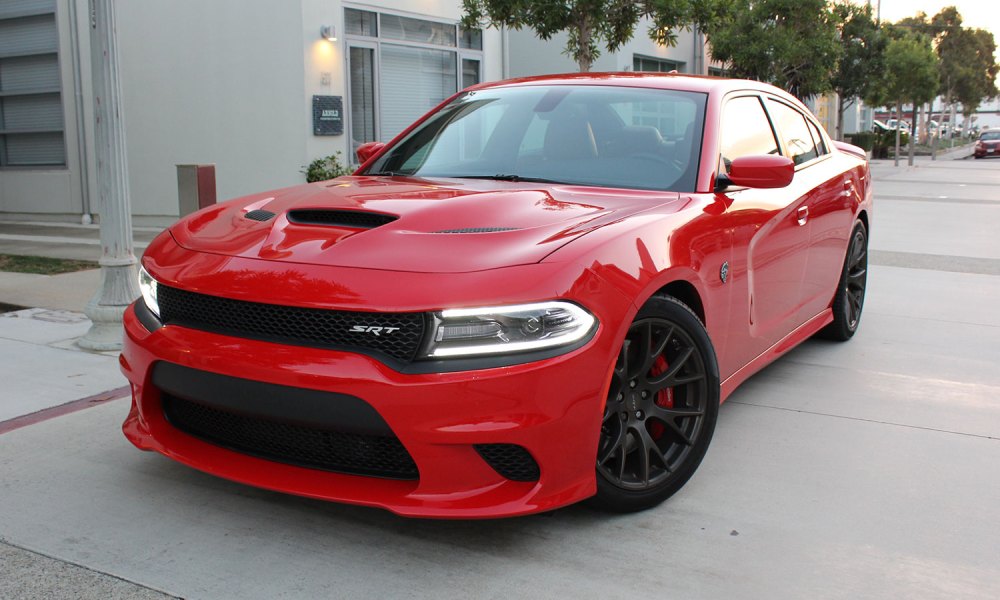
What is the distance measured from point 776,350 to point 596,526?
1.76 meters

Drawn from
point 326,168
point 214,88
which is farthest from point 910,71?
point 214,88

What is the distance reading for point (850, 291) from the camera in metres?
6.06

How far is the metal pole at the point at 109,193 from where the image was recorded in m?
5.71

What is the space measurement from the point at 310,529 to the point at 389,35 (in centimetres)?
1197

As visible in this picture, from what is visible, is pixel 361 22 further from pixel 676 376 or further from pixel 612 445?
pixel 612 445

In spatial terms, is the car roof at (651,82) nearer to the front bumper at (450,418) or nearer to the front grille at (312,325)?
the front bumper at (450,418)

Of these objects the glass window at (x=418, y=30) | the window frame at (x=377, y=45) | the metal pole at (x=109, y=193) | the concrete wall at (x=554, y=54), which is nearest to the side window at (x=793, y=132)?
the metal pole at (x=109, y=193)

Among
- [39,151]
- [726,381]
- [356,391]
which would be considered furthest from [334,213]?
[39,151]

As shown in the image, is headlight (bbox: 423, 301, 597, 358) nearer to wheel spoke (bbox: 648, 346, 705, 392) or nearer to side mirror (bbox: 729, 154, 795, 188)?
wheel spoke (bbox: 648, 346, 705, 392)

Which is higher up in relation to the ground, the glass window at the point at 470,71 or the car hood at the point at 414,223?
the glass window at the point at 470,71

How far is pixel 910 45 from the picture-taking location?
40.8 meters

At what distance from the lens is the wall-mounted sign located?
42.2 feet

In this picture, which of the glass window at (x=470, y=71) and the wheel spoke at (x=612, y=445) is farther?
the glass window at (x=470, y=71)

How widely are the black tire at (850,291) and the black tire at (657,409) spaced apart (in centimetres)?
255
